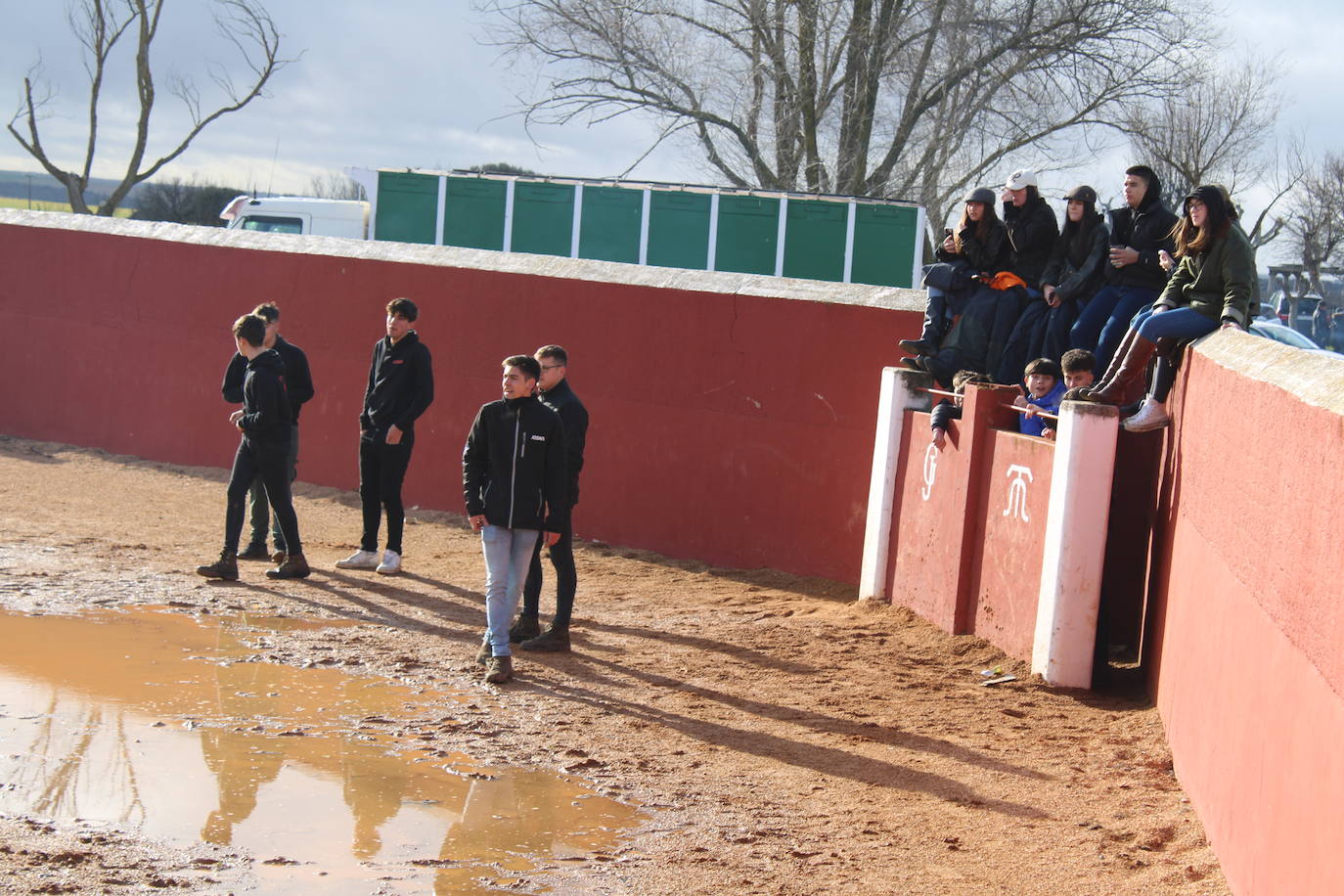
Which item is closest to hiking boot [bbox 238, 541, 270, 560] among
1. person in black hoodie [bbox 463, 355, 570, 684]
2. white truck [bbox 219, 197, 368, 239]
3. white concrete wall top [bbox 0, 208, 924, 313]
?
person in black hoodie [bbox 463, 355, 570, 684]

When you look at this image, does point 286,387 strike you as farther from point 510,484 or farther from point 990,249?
point 990,249

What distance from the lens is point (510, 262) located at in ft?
41.1

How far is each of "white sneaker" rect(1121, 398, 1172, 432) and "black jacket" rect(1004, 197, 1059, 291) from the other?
202cm

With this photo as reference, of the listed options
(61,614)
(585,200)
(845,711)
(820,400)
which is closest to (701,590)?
(820,400)

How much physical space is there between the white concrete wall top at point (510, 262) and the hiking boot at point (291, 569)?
12.6 ft

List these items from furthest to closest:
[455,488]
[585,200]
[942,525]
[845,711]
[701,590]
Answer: [585,200], [455,488], [701,590], [942,525], [845,711]

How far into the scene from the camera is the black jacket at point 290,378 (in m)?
9.40

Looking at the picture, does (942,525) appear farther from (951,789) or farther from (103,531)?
(103,531)

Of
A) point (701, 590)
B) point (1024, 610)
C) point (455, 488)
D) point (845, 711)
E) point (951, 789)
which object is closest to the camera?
point (951, 789)

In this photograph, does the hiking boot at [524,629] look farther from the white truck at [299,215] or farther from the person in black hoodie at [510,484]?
the white truck at [299,215]

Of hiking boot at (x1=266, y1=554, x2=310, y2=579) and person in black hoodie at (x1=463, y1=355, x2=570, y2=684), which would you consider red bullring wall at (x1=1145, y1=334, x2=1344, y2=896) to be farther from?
hiking boot at (x1=266, y1=554, x2=310, y2=579)

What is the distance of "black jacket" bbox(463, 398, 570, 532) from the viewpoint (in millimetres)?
6996

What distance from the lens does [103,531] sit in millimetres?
10445

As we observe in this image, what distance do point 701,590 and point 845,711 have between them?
3.28 m
